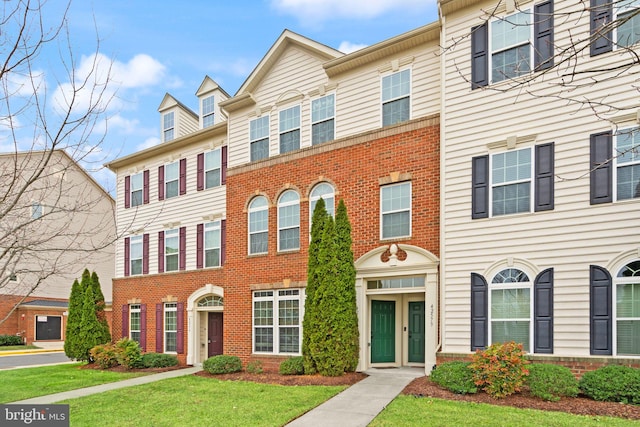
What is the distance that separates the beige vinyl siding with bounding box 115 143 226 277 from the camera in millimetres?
17750

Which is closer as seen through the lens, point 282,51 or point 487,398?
point 487,398

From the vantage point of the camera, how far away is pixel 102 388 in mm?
12391

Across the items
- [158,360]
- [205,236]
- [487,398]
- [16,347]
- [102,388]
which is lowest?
[16,347]

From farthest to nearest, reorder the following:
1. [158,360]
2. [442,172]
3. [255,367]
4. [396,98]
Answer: [158,360], [255,367], [396,98], [442,172]

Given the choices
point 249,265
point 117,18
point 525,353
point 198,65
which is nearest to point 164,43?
point 117,18

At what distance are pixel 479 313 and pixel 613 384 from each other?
9.17 ft

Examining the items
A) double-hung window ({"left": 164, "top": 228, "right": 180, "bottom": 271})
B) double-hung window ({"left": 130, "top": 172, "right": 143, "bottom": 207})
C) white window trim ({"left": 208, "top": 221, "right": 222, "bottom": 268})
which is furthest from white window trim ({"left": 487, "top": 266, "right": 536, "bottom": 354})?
double-hung window ({"left": 130, "top": 172, "right": 143, "bottom": 207})

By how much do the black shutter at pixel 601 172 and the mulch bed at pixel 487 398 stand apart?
3.83m

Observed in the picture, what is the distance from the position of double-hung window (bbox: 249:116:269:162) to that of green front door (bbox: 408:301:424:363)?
272 inches

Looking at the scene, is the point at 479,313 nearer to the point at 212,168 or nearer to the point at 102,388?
the point at 102,388

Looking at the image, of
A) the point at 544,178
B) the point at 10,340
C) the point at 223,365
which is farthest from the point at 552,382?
the point at 10,340

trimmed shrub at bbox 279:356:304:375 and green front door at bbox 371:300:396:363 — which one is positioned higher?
green front door at bbox 371:300:396:363

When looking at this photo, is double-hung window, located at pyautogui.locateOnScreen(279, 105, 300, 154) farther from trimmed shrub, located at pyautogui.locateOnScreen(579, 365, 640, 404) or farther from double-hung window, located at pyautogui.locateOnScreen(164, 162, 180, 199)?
trimmed shrub, located at pyautogui.locateOnScreen(579, 365, 640, 404)

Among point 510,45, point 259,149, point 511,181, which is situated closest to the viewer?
point 511,181
